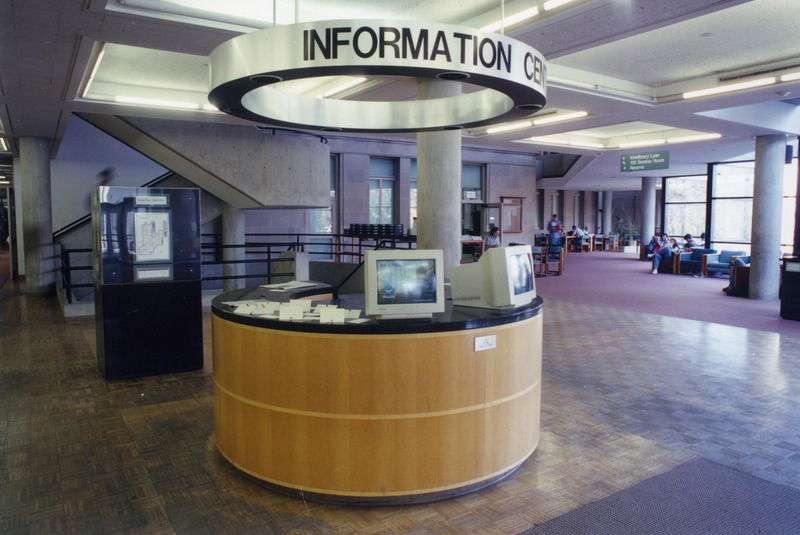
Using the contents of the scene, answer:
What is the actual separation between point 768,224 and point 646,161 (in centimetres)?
418

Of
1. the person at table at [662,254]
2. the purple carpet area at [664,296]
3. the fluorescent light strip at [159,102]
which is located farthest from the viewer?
the person at table at [662,254]

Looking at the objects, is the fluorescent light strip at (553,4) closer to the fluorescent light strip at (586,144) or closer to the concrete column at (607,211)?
the fluorescent light strip at (586,144)

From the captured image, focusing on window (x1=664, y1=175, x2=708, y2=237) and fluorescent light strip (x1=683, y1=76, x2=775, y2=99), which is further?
window (x1=664, y1=175, x2=708, y2=237)

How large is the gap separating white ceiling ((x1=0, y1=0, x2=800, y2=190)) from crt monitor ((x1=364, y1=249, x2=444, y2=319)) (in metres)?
1.47

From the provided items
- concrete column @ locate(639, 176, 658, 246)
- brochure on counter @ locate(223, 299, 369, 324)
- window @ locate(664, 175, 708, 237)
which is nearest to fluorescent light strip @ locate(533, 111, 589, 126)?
brochure on counter @ locate(223, 299, 369, 324)

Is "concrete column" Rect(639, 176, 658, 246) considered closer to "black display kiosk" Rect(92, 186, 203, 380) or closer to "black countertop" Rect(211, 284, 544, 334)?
"black display kiosk" Rect(92, 186, 203, 380)

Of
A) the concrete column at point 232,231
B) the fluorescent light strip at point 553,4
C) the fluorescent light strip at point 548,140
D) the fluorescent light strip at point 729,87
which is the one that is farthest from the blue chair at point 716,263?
the fluorescent light strip at point 553,4

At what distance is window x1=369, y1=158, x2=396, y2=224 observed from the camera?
16750 mm

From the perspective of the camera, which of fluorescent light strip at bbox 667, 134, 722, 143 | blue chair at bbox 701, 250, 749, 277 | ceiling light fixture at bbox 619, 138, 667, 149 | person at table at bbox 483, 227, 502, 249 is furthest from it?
blue chair at bbox 701, 250, 749, 277

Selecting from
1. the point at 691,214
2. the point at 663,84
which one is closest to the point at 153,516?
the point at 663,84

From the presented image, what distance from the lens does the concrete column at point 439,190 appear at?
649cm

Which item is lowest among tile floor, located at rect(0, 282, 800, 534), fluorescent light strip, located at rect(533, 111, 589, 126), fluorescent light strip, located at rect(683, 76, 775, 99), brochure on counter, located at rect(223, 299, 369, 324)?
tile floor, located at rect(0, 282, 800, 534)

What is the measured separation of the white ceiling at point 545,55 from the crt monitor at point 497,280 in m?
1.89

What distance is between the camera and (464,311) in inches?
142
